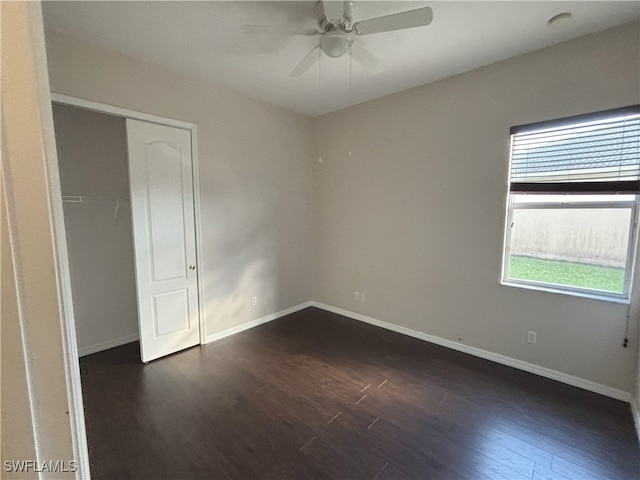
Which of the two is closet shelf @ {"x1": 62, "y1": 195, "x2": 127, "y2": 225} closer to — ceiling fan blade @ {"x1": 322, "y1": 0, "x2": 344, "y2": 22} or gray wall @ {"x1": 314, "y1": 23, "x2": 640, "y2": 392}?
gray wall @ {"x1": 314, "y1": 23, "x2": 640, "y2": 392}

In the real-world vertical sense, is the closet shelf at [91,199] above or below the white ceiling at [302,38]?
below

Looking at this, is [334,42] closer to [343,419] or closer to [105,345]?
[343,419]

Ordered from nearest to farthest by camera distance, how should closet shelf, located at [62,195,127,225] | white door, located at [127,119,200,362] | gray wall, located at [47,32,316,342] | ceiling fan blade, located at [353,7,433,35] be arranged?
ceiling fan blade, located at [353,7,433,35]
gray wall, located at [47,32,316,342]
white door, located at [127,119,200,362]
closet shelf, located at [62,195,127,225]

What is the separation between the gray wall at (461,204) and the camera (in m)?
2.36

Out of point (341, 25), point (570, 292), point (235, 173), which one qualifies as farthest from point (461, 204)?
point (235, 173)

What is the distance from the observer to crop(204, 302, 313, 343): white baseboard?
3.48 metres

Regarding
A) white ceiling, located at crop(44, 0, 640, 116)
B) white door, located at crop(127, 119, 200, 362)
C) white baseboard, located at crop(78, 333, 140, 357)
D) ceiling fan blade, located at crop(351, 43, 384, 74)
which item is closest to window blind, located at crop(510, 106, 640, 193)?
white ceiling, located at crop(44, 0, 640, 116)

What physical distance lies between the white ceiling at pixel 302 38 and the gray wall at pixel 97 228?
3.40ft

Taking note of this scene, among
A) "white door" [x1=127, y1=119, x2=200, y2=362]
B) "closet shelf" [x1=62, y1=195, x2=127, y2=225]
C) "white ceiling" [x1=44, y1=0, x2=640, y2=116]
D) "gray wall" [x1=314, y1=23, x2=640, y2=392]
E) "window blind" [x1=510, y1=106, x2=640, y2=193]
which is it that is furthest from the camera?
"closet shelf" [x1=62, y1=195, x2=127, y2=225]

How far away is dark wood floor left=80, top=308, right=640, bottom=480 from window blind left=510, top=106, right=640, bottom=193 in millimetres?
1730

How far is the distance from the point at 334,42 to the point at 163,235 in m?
2.34

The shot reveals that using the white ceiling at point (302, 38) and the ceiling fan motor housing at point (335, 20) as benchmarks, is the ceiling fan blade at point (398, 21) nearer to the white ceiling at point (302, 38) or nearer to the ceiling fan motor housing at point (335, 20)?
the ceiling fan motor housing at point (335, 20)

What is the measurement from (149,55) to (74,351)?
118 inches

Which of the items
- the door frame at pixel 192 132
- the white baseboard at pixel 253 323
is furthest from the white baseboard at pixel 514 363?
the door frame at pixel 192 132
